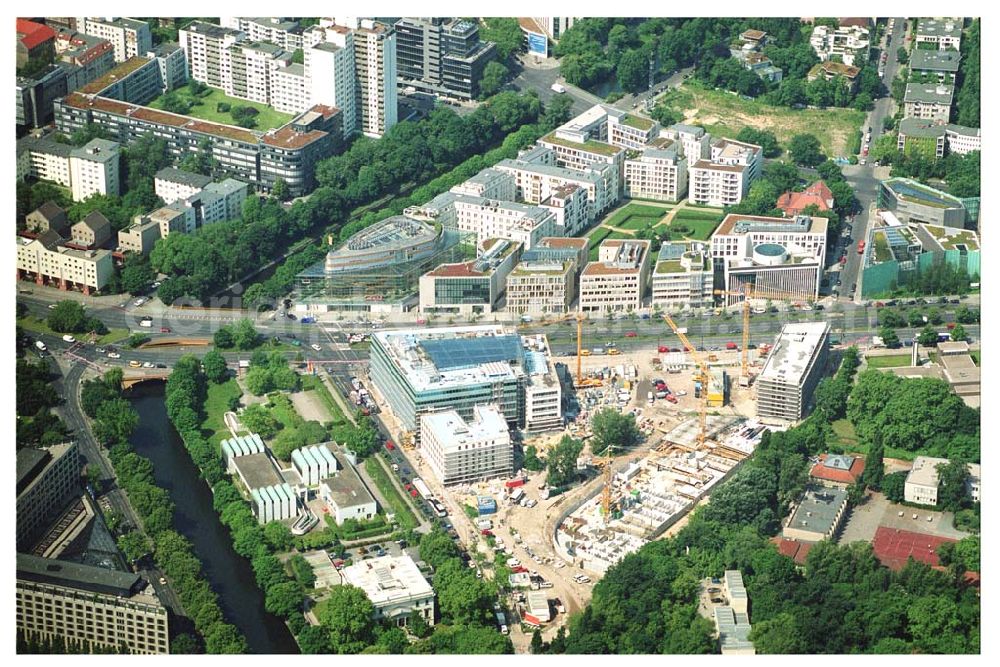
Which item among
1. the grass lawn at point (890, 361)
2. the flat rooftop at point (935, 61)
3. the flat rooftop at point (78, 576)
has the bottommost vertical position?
the grass lawn at point (890, 361)

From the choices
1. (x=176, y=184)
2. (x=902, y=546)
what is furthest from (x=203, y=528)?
(x=176, y=184)

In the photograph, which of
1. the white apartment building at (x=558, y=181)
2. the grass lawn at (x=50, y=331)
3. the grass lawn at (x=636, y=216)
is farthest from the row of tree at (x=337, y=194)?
the grass lawn at (x=636, y=216)

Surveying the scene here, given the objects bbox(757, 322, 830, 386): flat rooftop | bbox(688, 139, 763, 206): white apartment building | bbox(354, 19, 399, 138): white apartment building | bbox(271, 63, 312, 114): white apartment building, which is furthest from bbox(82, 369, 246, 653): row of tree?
bbox(688, 139, 763, 206): white apartment building

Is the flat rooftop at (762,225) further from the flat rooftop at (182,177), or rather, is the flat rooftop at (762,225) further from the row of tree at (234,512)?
the row of tree at (234,512)

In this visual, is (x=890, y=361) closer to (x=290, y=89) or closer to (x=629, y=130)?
(x=629, y=130)

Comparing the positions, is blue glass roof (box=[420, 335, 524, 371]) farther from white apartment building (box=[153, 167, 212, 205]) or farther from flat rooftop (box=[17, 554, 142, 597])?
white apartment building (box=[153, 167, 212, 205])

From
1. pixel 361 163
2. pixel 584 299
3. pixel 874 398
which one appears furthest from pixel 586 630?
pixel 361 163
